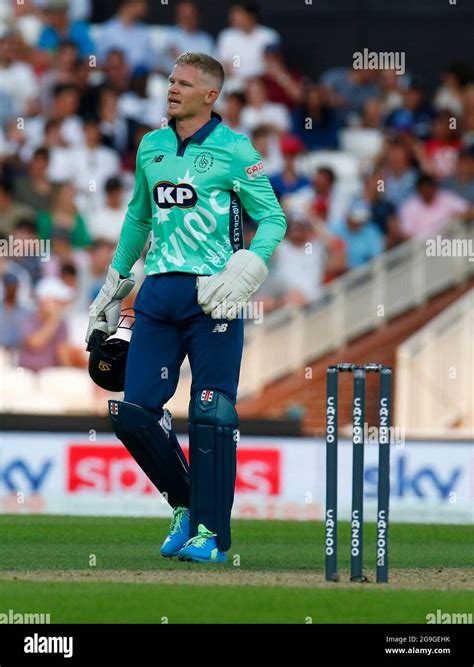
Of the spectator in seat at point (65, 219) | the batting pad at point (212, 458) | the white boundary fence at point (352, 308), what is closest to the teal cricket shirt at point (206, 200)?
the batting pad at point (212, 458)

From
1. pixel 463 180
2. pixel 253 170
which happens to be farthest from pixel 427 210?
pixel 253 170

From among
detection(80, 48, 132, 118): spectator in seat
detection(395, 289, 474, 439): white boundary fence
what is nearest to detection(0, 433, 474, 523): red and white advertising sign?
detection(395, 289, 474, 439): white boundary fence

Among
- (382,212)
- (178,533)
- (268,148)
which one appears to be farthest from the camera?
(268,148)

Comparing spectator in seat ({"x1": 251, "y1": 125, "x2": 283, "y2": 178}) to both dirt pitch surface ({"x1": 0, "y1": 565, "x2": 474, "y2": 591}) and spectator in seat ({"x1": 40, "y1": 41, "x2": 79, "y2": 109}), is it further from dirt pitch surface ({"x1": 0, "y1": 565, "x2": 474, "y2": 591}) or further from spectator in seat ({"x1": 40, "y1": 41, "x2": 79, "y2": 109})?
dirt pitch surface ({"x1": 0, "y1": 565, "x2": 474, "y2": 591})

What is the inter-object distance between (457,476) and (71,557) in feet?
17.6

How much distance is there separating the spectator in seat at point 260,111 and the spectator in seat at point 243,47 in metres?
0.24

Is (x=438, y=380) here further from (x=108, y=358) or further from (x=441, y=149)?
(x=108, y=358)

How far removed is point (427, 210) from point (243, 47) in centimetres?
296

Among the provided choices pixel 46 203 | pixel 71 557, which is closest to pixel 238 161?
Answer: pixel 71 557

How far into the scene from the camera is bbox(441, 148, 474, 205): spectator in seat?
16281 millimetres

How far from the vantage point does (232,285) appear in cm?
700

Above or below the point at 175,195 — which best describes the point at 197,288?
below

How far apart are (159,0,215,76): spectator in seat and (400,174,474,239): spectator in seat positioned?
9.84 feet

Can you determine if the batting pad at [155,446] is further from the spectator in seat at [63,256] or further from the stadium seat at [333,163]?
the stadium seat at [333,163]
